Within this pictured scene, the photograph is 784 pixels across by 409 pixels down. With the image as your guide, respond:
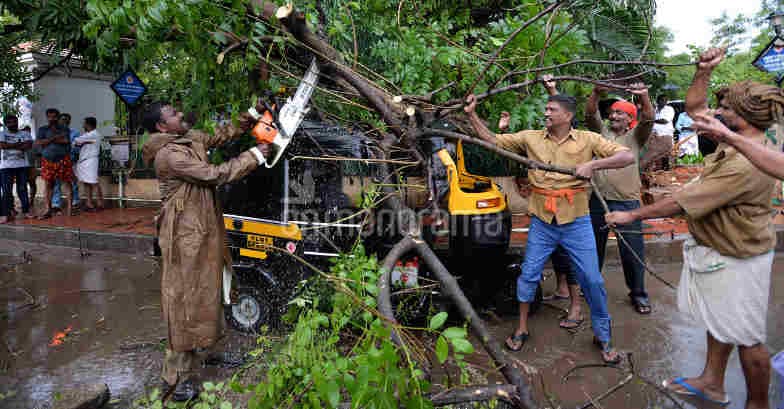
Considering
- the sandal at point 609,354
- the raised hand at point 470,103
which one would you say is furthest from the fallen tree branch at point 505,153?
the sandal at point 609,354

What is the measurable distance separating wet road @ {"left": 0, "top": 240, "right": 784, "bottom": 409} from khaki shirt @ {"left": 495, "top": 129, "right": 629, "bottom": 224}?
115 cm

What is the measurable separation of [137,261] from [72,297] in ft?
5.58

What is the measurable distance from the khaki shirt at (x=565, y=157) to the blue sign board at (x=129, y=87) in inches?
269

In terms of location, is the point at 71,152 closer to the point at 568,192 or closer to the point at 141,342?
the point at 141,342

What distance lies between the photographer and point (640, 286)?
4871 mm

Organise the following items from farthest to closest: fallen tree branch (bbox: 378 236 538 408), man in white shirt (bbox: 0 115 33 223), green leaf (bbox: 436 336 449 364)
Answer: man in white shirt (bbox: 0 115 33 223), fallen tree branch (bbox: 378 236 538 408), green leaf (bbox: 436 336 449 364)

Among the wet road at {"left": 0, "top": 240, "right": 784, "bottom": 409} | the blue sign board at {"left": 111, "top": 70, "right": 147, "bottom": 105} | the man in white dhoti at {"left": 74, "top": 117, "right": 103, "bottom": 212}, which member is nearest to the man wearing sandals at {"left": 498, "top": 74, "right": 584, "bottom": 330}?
the wet road at {"left": 0, "top": 240, "right": 784, "bottom": 409}

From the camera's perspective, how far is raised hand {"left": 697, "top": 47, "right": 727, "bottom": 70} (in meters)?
2.68

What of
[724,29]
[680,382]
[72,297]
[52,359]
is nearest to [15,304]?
[72,297]

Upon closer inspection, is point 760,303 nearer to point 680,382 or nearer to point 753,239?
point 753,239

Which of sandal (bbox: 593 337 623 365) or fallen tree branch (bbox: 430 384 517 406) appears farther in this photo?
sandal (bbox: 593 337 623 365)

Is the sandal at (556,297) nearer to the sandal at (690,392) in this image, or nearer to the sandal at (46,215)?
the sandal at (690,392)

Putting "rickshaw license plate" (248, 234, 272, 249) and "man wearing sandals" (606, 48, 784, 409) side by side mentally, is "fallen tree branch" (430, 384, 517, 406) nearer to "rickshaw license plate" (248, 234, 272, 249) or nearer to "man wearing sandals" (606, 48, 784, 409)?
"man wearing sandals" (606, 48, 784, 409)

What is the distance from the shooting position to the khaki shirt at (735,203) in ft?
8.89
